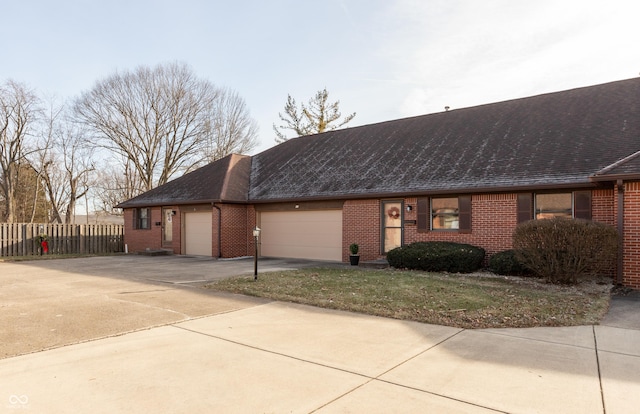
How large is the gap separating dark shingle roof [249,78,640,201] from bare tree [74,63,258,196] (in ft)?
46.7

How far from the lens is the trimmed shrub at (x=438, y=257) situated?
11.0 metres

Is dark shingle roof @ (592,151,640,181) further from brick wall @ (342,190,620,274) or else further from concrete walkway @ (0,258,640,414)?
concrete walkway @ (0,258,640,414)

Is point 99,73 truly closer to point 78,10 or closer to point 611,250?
point 78,10

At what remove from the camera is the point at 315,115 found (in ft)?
124

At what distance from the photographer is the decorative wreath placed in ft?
44.8

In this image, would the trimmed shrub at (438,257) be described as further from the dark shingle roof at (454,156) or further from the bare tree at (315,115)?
the bare tree at (315,115)

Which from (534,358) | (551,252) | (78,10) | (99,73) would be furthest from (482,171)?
(99,73)

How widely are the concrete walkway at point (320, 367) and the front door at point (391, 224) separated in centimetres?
749

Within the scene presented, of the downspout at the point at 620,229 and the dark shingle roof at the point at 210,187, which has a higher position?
the dark shingle roof at the point at 210,187

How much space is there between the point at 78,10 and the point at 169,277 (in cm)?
926

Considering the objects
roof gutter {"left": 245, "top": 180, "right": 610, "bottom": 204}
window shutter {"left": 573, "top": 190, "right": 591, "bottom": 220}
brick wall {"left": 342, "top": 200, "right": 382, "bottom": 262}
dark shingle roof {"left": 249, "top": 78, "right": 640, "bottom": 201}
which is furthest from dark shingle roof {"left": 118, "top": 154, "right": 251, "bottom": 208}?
window shutter {"left": 573, "top": 190, "right": 591, "bottom": 220}

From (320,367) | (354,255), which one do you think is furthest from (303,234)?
(320,367)

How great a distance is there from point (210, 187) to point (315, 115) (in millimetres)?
22084

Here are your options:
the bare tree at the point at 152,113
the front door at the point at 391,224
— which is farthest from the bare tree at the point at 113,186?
the front door at the point at 391,224
